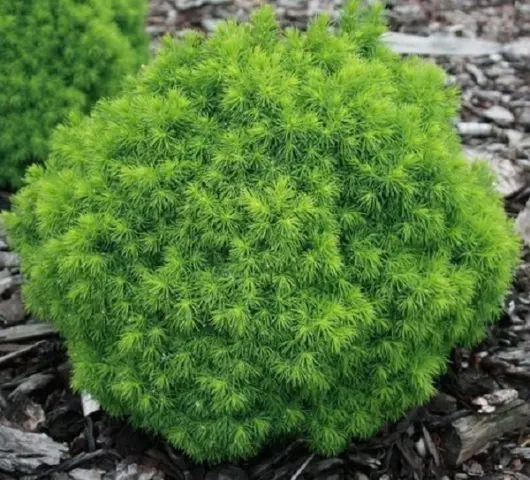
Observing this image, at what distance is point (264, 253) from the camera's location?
2568 millimetres

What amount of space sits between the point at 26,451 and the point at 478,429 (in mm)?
1598

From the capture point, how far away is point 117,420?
3.12m

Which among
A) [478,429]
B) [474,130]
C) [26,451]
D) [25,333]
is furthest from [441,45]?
[26,451]

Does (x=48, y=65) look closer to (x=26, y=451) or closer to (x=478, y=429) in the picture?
(x=26, y=451)

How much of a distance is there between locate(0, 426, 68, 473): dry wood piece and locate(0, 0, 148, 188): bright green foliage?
5.47 ft

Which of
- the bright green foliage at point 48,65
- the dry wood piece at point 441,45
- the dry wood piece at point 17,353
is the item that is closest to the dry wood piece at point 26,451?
the dry wood piece at point 17,353

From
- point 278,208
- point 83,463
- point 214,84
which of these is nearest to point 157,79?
point 214,84

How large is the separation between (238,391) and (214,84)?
100 cm

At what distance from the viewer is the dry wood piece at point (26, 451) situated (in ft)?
9.58

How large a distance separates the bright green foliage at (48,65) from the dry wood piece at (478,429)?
91.6 inches

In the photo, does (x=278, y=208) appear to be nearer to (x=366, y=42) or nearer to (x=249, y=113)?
(x=249, y=113)

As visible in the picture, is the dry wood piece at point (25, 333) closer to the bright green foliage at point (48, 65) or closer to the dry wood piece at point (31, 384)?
the dry wood piece at point (31, 384)

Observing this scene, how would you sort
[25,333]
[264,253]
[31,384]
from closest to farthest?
[264,253], [31,384], [25,333]

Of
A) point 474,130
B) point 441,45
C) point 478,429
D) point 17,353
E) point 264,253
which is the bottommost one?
point 478,429
